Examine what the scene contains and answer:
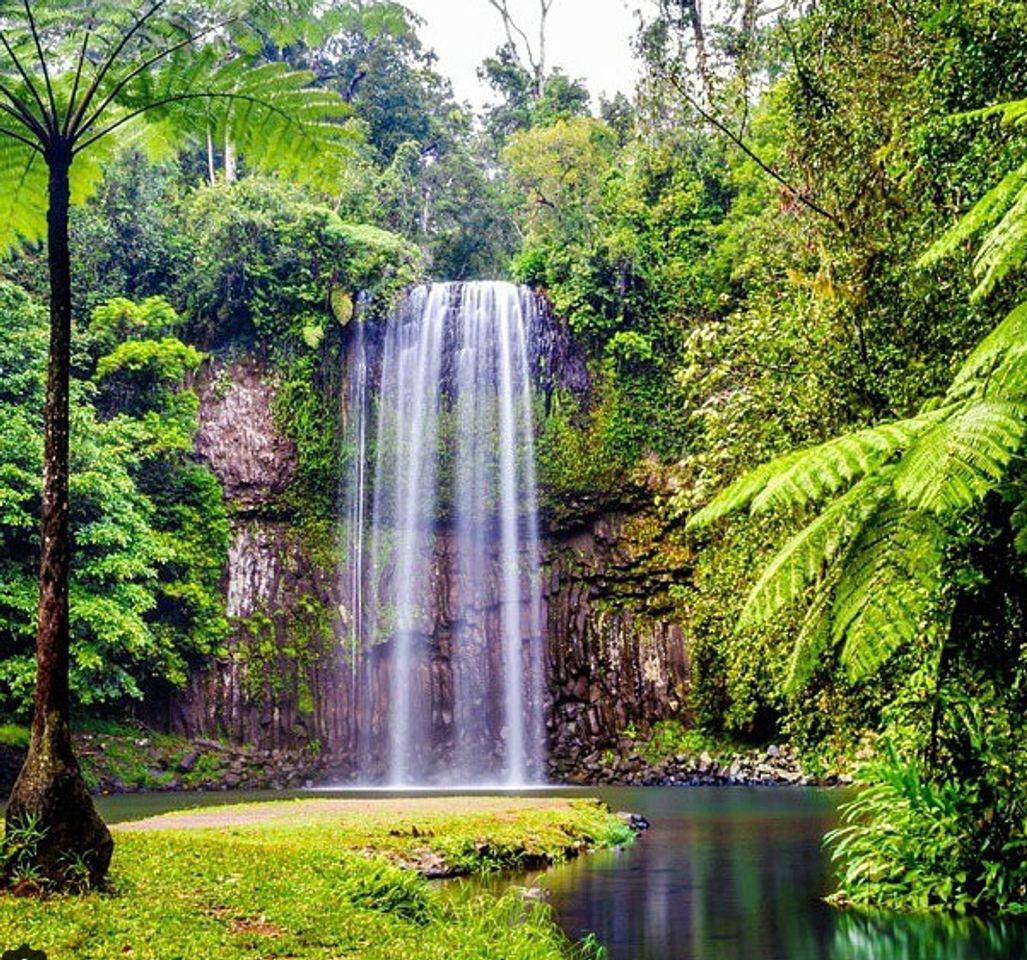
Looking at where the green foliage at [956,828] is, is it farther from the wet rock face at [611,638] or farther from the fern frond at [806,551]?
the wet rock face at [611,638]

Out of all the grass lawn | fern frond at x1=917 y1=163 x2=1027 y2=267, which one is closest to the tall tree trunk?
the grass lawn

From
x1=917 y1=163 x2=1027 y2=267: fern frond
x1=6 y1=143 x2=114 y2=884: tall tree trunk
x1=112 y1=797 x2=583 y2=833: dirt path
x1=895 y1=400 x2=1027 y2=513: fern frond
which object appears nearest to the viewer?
x1=895 y1=400 x2=1027 y2=513: fern frond

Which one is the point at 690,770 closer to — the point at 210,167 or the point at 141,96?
the point at 141,96

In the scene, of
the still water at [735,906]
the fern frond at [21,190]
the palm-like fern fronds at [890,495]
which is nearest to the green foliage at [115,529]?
the still water at [735,906]

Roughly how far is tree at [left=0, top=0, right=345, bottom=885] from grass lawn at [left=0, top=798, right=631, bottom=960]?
1.57ft

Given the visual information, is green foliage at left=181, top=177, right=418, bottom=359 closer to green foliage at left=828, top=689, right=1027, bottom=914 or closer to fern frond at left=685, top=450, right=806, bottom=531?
green foliage at left=828, top=689, right=1027, bottom=914

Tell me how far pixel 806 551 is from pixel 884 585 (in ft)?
1.14

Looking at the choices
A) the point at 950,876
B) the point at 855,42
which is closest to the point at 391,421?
the point at 855,42

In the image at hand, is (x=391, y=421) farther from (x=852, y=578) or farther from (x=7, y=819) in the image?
(x=852, y=578)

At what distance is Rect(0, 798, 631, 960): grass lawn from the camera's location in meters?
5.45

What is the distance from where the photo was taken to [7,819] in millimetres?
6125

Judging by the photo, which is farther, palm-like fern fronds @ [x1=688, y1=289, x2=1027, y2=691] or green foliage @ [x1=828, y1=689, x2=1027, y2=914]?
green foliage @ [x1=828, y1=689, x2=1027, y2=914]

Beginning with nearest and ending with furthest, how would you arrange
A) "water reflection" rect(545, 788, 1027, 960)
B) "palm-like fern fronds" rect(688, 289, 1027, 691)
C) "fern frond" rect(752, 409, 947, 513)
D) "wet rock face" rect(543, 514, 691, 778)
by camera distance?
"palm-like fern fronds" rect(688, 289, 1027, 691) → "fern frond" rect(752, 409, 947, 513) → "water reflection" rect(545, 788, 1027, 960) → "wet rock face" rect(543, 514, 691, 778)

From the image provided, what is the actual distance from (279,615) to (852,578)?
21.7 metres
